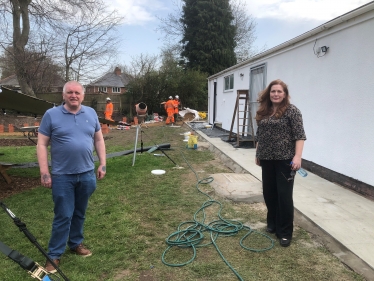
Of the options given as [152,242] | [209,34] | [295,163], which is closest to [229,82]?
[295,163]

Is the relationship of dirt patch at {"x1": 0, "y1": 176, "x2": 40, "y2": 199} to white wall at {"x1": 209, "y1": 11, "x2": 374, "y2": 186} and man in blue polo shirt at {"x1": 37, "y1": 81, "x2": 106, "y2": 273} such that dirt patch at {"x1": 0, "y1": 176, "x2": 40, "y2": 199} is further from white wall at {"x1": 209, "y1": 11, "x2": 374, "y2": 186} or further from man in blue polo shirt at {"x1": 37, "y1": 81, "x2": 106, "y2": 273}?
white wall at {"x1": 209, "y1": 11, "x2": 374, "y2": 186}

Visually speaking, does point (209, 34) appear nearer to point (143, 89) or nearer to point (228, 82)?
point (143, 89)

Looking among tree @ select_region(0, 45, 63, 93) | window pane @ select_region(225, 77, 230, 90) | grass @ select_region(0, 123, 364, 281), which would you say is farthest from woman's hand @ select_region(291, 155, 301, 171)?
tree @ select_region(0, 45, 63, 93)

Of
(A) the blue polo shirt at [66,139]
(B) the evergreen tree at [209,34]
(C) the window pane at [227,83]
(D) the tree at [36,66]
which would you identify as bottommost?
(A) the blue polo shirt at [66,139]

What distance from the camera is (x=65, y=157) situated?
2.63 metres

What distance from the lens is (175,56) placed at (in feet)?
90.8

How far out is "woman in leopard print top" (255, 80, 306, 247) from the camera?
3.01m

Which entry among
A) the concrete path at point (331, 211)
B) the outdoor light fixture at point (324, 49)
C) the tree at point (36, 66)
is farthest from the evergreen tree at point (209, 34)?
the concrete path at point (331, 211)

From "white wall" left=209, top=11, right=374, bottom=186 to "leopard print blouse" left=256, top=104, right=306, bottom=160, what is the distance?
2090 mm

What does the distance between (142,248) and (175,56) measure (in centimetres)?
2608

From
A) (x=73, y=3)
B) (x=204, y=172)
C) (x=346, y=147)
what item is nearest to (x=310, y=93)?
(x=346, y=147)

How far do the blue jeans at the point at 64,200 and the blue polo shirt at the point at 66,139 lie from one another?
A: 0.07 meters

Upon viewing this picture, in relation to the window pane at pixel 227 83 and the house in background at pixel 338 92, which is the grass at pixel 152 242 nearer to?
the house in background at pixel 338 92

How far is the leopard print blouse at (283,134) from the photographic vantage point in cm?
299
